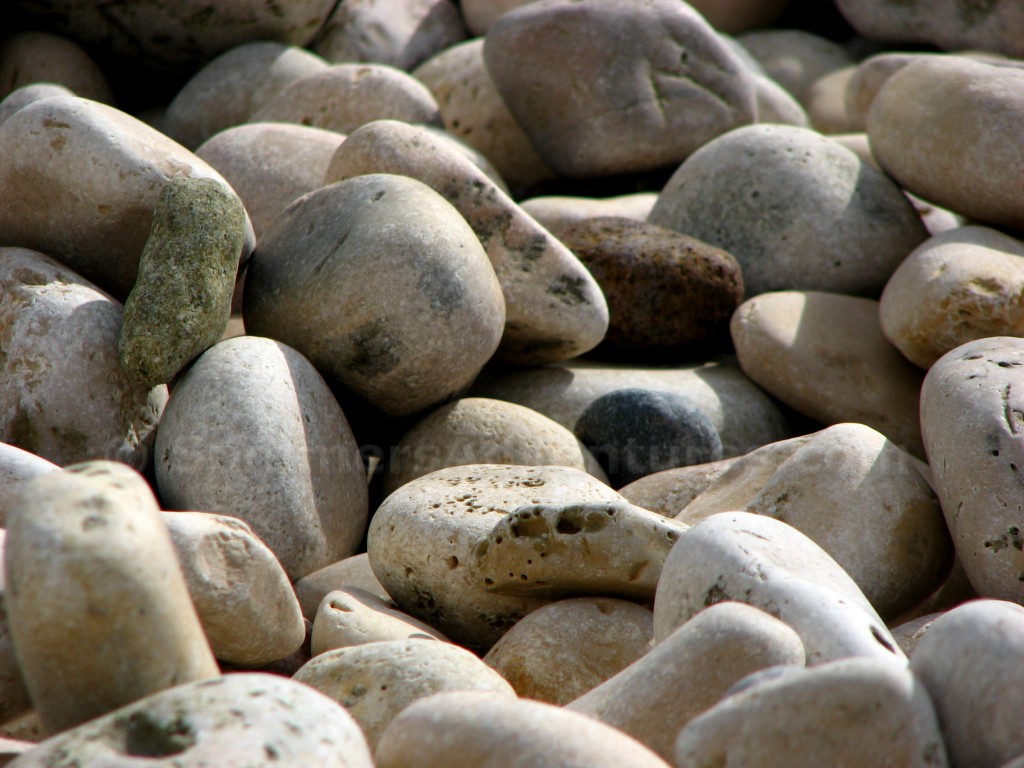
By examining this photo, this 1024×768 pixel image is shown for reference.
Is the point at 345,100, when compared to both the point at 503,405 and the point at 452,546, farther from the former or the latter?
the point at 452,546

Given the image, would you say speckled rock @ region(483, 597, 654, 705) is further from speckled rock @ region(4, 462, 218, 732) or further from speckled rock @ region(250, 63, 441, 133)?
speckled rock @ region(250, 63, 441, 133)

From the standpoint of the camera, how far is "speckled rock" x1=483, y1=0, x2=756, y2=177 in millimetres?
4691

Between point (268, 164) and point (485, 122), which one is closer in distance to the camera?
point (268, 164)

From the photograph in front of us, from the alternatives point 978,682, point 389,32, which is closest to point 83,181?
point 978,682

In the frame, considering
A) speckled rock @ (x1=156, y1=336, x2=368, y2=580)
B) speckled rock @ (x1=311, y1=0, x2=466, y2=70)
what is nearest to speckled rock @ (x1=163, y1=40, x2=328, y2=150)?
speckled rock @ (x1=311, y1=0, x2=466, y2=70)

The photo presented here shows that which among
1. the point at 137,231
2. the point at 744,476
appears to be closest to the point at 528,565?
the point at 744,476

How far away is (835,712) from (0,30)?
16.3ft

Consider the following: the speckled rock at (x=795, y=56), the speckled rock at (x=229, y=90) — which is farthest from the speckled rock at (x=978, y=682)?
the speckled rock at (x=795, y=56)

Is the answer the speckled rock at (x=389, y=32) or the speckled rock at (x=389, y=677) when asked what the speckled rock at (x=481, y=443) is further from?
the speckled rock at (x=389, y=32)

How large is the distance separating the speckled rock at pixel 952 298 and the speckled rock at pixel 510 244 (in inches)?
38.0

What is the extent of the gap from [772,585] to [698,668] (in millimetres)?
315

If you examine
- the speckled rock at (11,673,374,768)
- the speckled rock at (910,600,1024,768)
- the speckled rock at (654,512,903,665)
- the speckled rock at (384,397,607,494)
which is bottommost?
the speckled rock at (384,397,607,494)

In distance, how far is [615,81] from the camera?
15.4ft

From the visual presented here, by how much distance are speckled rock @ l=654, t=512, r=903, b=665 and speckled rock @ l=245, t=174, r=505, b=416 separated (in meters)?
1.10
